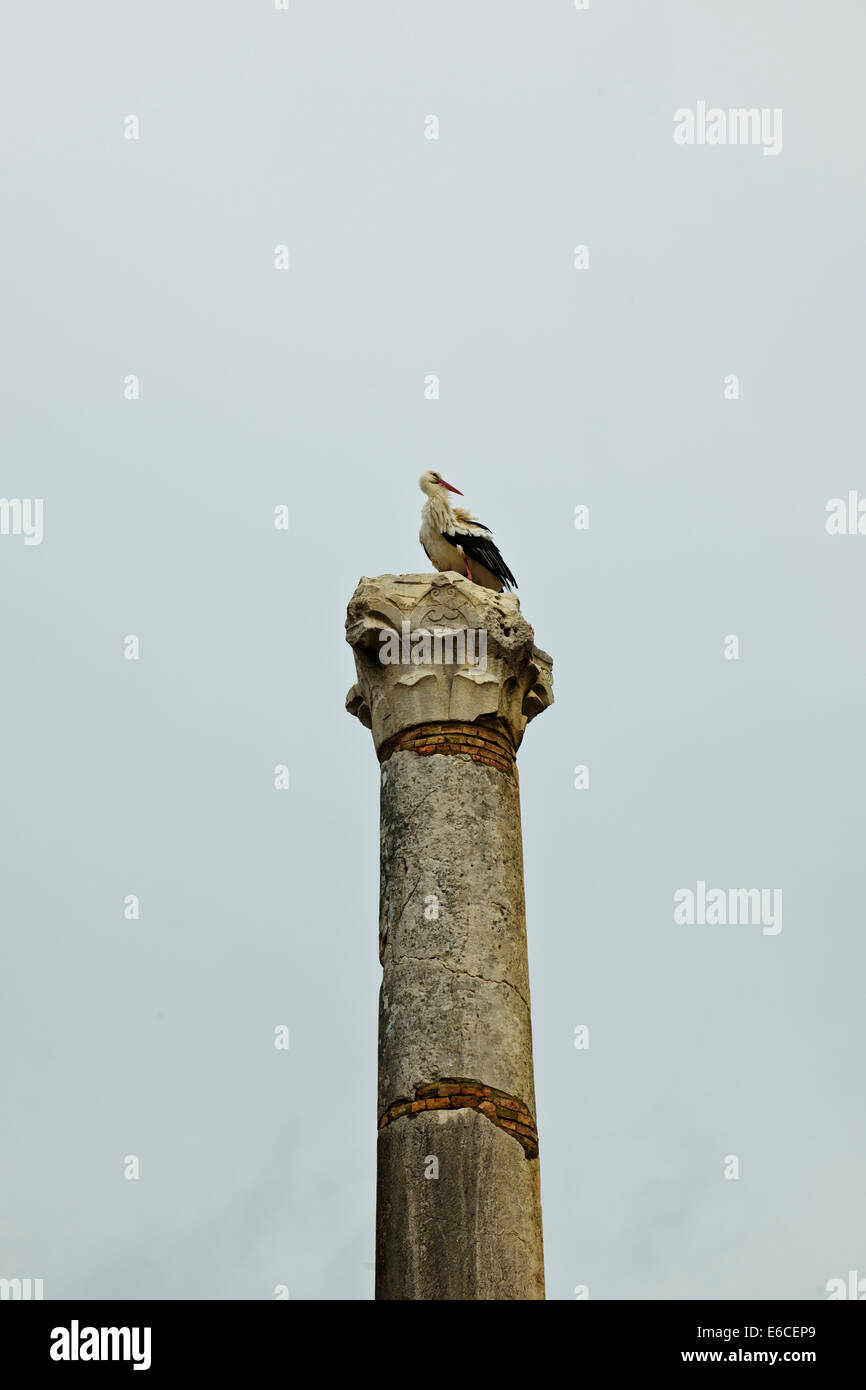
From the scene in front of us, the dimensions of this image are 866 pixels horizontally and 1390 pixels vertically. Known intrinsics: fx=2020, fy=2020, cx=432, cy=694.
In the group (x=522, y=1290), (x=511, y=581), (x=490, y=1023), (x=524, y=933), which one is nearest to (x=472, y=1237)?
(x=522, y=1290)

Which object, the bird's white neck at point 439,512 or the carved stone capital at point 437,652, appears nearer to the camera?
the carved stone capital at point 437,652

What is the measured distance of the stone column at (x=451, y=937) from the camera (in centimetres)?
960

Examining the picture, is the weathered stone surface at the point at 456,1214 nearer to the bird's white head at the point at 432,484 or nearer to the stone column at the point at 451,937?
the stone column at the point at 451,937

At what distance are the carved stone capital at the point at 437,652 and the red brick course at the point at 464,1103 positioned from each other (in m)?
2.10

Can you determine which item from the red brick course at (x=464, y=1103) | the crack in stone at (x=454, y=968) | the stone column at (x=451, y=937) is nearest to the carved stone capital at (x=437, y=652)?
the stone column at (x=451, y=937)

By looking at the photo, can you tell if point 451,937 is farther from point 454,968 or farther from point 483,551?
point 483,551

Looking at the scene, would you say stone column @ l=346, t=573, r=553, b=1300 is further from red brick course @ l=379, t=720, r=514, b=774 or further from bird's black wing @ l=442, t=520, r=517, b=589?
bird's black wing @ l=442, t=520, r=517, b=589

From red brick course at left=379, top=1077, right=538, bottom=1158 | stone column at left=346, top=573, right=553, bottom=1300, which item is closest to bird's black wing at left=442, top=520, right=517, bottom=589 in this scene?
stone column at left=346, top=573, right=553, bottom=1300

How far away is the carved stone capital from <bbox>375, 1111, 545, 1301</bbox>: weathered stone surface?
2.33m

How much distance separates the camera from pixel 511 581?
41.1 ft

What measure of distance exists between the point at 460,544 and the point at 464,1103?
3.97m
